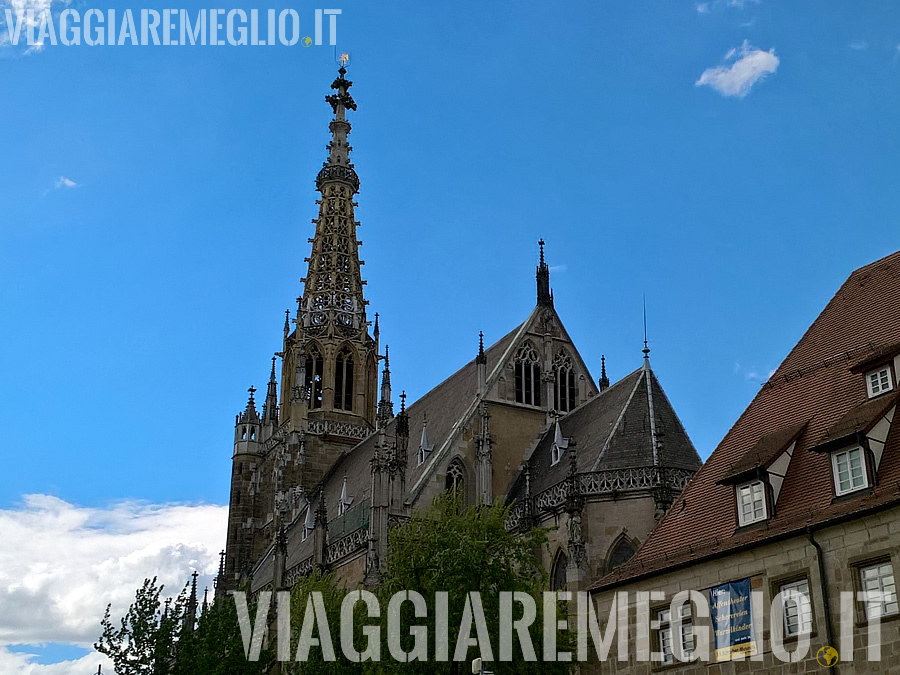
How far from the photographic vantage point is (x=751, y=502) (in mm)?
19859

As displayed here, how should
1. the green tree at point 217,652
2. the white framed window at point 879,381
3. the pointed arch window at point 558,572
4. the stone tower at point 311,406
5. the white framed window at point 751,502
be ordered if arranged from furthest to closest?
1. the stone tower at point 311,406
2. the green tree at point 217,652
3. the pointed arch window at point 558,572
4. the white framed window at point 751,502
5. the white framed window at point 879,381

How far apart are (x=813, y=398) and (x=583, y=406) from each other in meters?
19.8

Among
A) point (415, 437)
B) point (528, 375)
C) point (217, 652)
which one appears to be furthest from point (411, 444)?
point (217, 652)

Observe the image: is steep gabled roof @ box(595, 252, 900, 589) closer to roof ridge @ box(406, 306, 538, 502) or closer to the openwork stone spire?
roof ridge @ box(406, 306, 538, 502)

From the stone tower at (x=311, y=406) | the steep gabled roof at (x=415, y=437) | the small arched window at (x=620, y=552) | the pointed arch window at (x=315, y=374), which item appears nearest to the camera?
the small arched window at (x=620, y=552)

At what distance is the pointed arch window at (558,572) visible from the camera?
110 ft

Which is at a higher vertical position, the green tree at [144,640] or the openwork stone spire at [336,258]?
the openwork stone spire at [336,258]

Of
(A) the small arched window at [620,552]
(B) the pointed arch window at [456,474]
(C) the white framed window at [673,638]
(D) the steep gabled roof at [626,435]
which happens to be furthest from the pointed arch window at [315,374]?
(C) the white framed window at [673,638]

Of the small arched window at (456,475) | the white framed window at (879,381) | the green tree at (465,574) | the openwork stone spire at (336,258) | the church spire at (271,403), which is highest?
the openwork stone spire at (336,258)

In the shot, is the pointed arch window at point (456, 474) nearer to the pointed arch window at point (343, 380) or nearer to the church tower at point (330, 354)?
the church tower at point (330, 354)

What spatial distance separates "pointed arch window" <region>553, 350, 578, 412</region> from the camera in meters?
43.5

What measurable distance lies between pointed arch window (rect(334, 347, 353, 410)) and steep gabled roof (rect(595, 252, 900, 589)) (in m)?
39.4

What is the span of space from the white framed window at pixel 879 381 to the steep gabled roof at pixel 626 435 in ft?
46.4

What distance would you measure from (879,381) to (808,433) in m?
1.63
